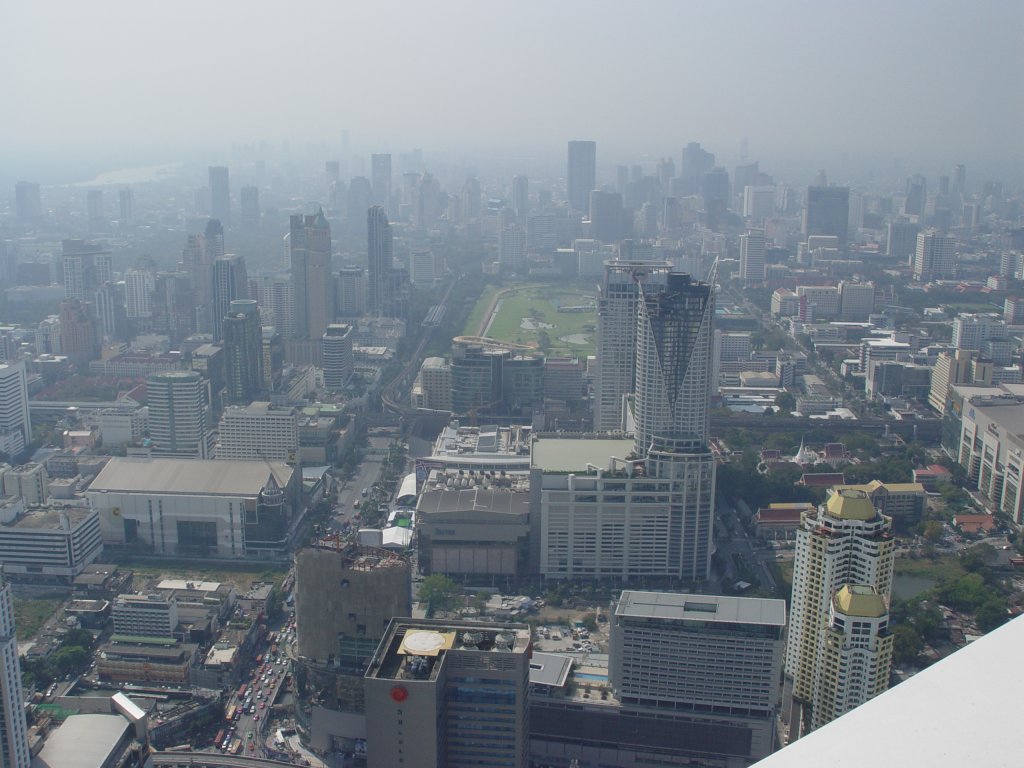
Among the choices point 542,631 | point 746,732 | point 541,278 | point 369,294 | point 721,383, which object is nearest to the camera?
point 746,732

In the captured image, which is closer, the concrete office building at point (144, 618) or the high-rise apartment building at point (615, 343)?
the concrete office building at point (144, 618)

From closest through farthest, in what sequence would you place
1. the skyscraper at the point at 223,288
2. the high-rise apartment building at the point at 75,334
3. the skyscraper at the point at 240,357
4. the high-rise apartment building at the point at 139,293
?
the skyscraper at the point at 240,357
the skyscraper at the point at 223,288
the high-rise apartment building at the point at 75,334
the high-rise apartment building at the point at 139,293

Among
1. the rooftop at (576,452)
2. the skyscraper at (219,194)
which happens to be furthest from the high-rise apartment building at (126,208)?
the rooftop at (576,452)

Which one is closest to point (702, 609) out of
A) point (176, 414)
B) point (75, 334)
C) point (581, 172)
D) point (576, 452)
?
point (576, 452)

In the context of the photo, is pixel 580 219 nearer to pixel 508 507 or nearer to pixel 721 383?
pixel 721 383

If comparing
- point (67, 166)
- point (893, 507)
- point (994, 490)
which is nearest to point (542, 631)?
point (893, 507)

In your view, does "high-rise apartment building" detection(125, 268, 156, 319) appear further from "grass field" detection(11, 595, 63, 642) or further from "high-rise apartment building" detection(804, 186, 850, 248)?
"high-rise apartment building" detection(804, 186, 850, 248)

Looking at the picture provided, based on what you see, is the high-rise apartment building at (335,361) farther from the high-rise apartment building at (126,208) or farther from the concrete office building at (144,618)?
the high-rise apartment building at (126,208)
